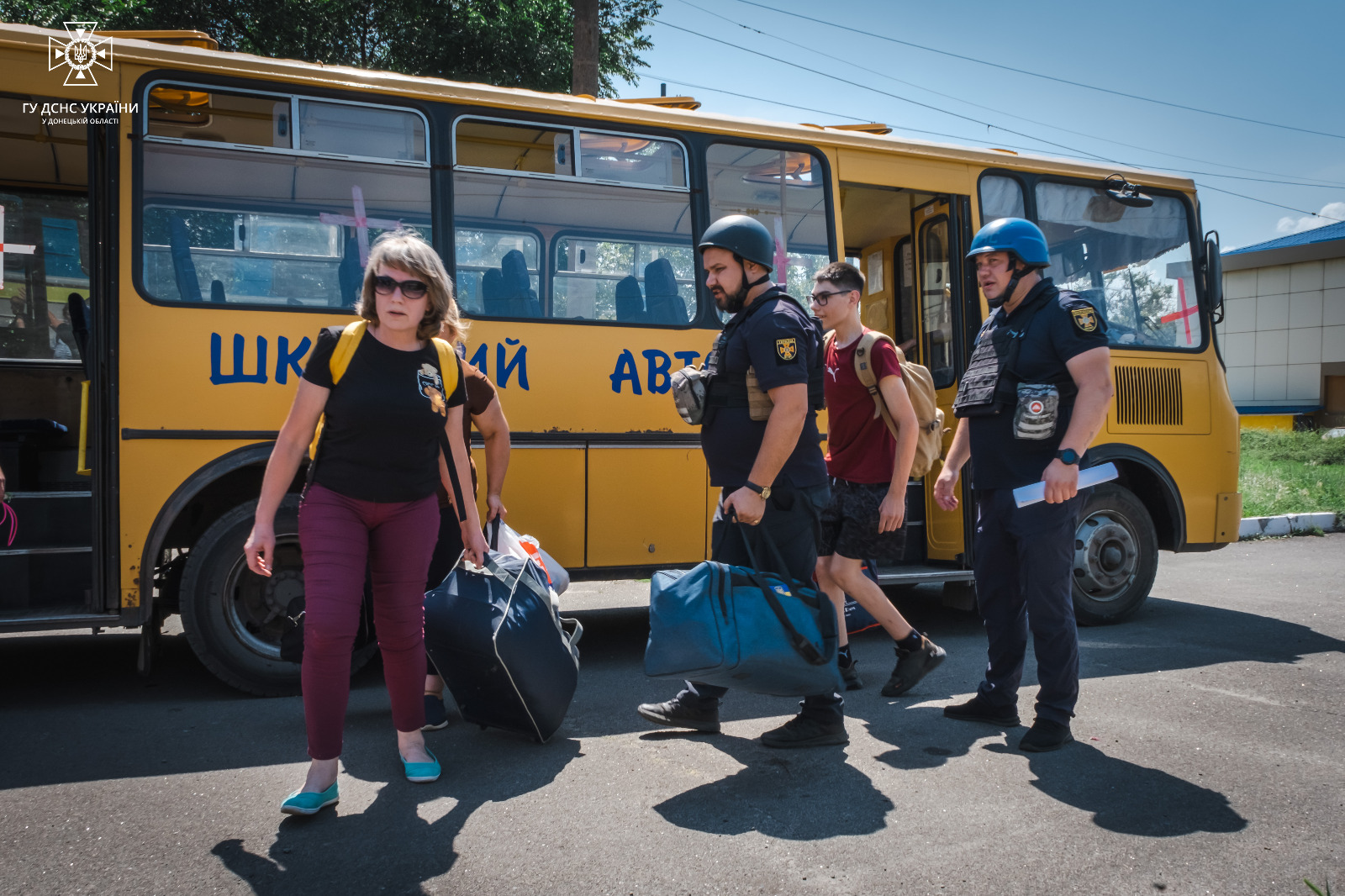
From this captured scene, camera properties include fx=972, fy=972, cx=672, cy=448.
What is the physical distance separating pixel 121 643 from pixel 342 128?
343cm

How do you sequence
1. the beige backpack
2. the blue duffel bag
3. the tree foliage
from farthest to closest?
the tree foliage → the beige backpack → the blue duffel bag

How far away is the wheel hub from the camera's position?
20.0 feet

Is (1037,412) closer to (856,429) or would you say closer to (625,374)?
(856,429)

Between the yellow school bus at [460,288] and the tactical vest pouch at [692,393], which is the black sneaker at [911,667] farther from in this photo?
the tactical vest pouch at [692,393]

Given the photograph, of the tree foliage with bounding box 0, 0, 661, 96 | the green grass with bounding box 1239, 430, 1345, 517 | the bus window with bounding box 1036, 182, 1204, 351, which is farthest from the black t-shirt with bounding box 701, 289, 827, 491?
the tree foliage with bounding box 0, 0, 661, 96

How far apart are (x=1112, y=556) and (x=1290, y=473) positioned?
10454mm

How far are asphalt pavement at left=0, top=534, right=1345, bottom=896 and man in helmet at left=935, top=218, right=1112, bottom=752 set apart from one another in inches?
11.8

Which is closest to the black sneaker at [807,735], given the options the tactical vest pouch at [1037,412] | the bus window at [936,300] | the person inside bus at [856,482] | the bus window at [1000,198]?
the person inside bus at [856,482]

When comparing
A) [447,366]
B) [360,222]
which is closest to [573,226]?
[360,222]

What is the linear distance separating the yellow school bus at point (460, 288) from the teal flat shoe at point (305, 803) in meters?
1.56

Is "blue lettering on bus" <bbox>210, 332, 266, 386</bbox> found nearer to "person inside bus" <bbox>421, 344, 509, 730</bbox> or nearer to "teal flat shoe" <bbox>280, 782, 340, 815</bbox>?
"person inside bus" <bbox>421, 344, 509, 730</bbox>

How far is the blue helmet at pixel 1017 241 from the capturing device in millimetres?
3777

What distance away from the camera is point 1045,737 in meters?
3.67

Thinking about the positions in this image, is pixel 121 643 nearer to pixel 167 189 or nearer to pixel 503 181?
pixel 167 189
